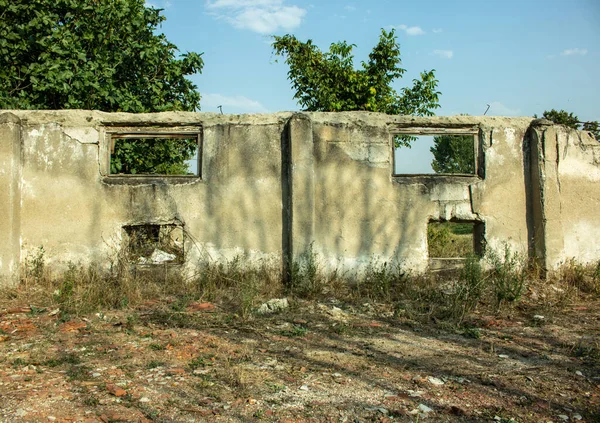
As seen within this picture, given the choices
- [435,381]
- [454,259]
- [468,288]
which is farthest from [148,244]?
[435,381]

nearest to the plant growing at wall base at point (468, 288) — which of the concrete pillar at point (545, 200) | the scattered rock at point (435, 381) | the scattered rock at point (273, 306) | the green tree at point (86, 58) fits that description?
the concrete pillar at point (545, 200)

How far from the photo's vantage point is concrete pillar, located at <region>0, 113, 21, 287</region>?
649cm

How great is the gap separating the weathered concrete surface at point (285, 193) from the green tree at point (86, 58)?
2827 mm

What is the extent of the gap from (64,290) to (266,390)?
3354 millimetres

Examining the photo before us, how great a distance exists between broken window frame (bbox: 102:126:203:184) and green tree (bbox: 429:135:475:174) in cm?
2860

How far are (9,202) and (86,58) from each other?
14.0 ft

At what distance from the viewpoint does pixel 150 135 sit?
701 cm

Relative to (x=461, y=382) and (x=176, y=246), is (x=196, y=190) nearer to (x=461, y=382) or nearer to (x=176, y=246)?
(x=176, y=246)

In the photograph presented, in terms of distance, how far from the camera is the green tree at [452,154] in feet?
115

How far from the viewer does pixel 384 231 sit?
22.7ft

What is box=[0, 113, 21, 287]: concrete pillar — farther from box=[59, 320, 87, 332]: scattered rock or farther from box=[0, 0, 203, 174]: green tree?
box=[0, 0, 203, 174]: green tree

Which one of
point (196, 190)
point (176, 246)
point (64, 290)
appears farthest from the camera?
point (176, 246)

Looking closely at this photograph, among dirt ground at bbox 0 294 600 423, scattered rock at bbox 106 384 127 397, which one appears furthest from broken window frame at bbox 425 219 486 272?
scattered rock at bbox 106 384 127 397

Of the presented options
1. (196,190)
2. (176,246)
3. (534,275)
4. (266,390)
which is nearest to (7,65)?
(176,246)
